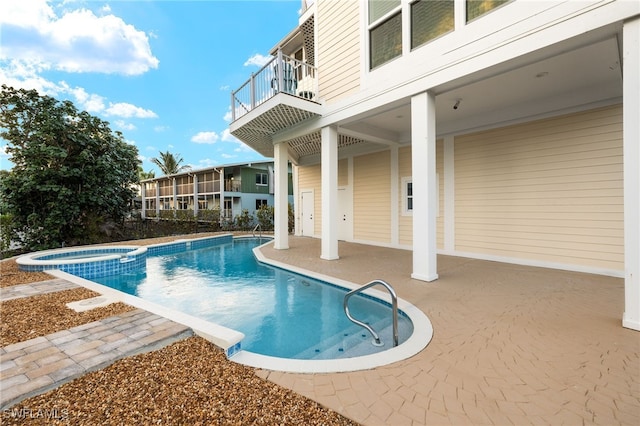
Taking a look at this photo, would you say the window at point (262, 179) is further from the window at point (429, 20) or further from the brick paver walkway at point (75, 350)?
the brick paver walkway at point (75, 350)

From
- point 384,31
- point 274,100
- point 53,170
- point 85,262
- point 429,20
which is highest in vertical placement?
point 384,31

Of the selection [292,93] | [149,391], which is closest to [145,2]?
[292,93]

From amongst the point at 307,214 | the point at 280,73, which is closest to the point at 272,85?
the point at 280,73

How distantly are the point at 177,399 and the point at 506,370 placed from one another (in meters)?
2.77

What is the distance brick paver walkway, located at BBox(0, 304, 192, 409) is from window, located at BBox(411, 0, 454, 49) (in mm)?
6259

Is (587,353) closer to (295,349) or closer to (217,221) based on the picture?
(295,349)

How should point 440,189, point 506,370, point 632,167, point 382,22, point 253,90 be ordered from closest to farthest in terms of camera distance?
point 506,370 → point 632,167 → point 382,22 → point 253,90 → point 440,189

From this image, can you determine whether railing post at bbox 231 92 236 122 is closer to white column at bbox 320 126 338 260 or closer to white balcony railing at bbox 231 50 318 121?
white balcony railing at bbox 231 50 318 121

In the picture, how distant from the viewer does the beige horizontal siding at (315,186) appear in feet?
40.1

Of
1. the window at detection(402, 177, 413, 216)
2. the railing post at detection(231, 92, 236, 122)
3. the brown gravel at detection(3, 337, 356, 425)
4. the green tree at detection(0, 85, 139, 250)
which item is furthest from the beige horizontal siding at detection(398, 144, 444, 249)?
the green tree at detection(0, 85, 139, 250)

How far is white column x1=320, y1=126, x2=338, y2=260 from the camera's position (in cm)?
728

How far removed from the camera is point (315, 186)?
12.3 m

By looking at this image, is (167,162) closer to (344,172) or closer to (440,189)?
(344,172)

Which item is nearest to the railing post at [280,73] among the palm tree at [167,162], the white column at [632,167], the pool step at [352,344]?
the pool step at [352,344]
